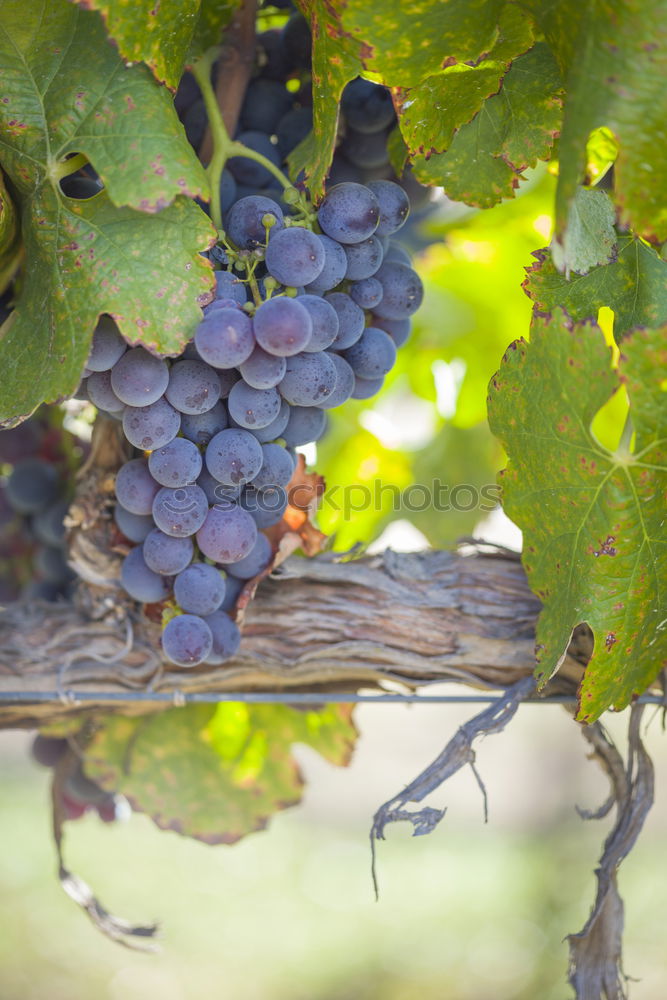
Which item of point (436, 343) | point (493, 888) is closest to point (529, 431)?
point (436, 343)

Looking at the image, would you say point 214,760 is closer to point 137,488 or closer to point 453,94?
point 137,488

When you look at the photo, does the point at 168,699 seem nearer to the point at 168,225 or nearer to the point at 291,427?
the point at 291,427

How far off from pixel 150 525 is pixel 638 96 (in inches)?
17.8

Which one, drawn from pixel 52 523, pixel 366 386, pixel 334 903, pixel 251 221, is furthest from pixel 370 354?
pixel 334 903

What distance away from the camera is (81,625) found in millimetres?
805

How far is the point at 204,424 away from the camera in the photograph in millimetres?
633

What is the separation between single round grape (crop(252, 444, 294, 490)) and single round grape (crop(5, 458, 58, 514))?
395 millimetres

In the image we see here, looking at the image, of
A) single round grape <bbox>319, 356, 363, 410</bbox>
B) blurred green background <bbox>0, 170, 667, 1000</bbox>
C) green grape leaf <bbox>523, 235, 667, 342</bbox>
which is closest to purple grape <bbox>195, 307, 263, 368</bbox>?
single round grape <bbox>319, 356, 363, 410</bbox>

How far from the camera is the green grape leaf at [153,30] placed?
20.5 inches

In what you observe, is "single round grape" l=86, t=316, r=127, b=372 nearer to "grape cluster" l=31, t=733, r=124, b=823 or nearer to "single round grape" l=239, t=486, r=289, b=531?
"single round grape" l=239, t=486, r=289, b=531

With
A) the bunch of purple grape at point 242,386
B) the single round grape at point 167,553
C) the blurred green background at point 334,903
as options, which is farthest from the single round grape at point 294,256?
the blurred green background at point 334,903

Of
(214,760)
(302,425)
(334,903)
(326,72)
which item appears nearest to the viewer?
(326,72)

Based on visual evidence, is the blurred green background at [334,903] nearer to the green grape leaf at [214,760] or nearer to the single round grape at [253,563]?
the green grape leaf at [214,760]

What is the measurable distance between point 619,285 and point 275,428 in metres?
0.27
